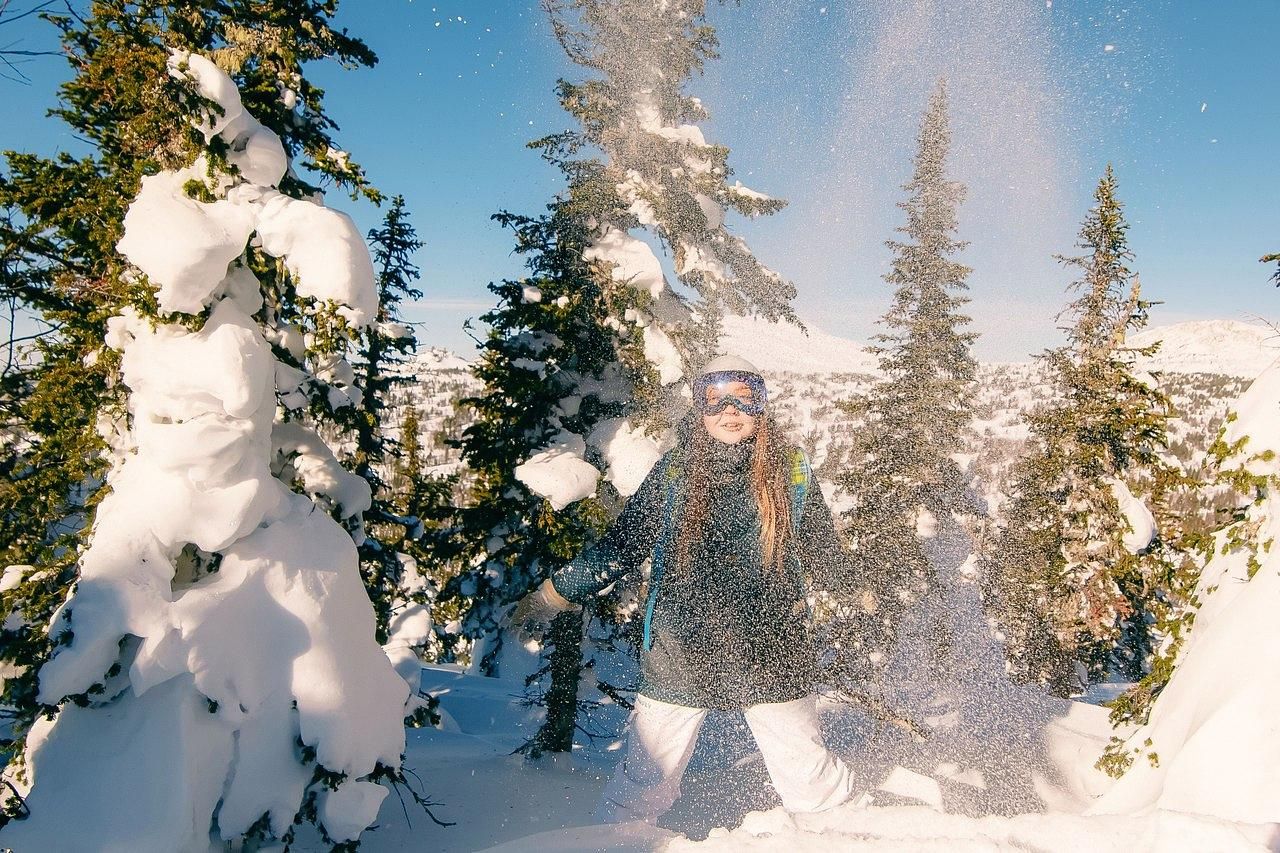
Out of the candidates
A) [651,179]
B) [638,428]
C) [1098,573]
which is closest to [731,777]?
[638,428]

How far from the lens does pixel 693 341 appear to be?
8883 millimetres

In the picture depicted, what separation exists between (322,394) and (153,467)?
1.73 meters

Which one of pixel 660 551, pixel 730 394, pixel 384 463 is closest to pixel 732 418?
pixel 730 394

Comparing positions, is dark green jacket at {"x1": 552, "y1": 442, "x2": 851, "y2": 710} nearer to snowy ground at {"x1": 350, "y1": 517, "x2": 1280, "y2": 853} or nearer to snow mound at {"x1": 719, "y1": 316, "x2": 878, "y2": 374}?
snowy ground at {"x1": 350, "y1": 517, "x2": 1280, "y2": 853}

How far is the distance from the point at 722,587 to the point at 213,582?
11.5 ft

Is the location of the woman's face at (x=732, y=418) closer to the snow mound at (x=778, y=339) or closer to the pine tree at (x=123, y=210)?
the pine tree at (x=123, y=210)

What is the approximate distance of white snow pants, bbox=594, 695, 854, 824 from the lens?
427 centimetres

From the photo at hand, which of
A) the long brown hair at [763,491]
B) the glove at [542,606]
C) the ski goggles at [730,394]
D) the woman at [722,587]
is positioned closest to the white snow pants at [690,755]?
the woman at [722,587]

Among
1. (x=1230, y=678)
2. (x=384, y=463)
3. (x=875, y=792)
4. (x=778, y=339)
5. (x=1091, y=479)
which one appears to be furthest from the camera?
(x=1091, y=479)

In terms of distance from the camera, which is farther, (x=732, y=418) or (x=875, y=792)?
(x=875, y=792)

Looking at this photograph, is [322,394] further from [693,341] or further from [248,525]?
[693,341]

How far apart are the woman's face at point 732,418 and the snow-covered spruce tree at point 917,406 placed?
35.6 ft

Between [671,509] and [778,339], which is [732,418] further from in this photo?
[778,339]

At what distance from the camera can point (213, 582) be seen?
4453 millimetres
